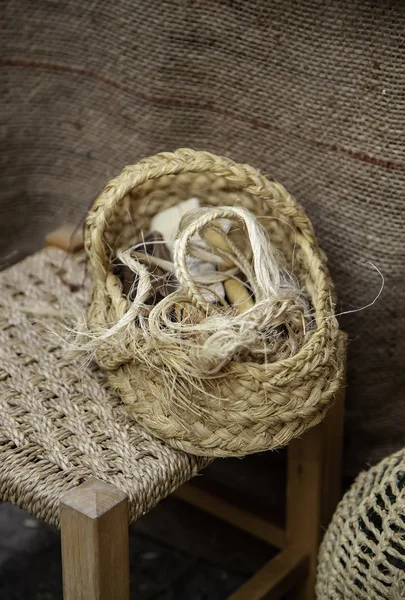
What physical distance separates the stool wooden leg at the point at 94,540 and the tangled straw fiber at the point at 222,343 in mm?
107

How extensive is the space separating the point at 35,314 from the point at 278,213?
0.33m

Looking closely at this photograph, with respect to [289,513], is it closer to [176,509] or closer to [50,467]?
[176,509]

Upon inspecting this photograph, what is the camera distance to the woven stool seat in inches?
32.0

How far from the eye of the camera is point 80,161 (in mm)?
1354

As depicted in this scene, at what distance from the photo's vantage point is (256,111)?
111 cm

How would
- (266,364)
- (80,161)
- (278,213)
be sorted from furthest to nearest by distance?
(80,161) < (278,213) < (266,364)

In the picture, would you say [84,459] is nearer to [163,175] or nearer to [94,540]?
[94,540]

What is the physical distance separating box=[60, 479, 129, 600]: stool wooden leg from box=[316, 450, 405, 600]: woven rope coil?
0.77 ft

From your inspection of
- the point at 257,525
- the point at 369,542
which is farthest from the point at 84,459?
the point at 257,525

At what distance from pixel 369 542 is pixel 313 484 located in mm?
238

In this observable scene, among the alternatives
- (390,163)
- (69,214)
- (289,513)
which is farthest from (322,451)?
(69,214)

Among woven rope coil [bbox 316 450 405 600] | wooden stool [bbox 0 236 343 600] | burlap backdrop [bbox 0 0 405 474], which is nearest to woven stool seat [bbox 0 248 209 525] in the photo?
wooden stool [bbox 0 236 343 600]

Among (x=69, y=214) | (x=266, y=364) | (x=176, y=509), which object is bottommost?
(x=176, y=509)

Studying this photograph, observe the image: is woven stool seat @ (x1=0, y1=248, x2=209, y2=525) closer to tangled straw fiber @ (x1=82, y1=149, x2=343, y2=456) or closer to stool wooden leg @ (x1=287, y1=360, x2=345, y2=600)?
tangled straw fiber @ (x1=82, y1=149, x2=343, y2=456)
